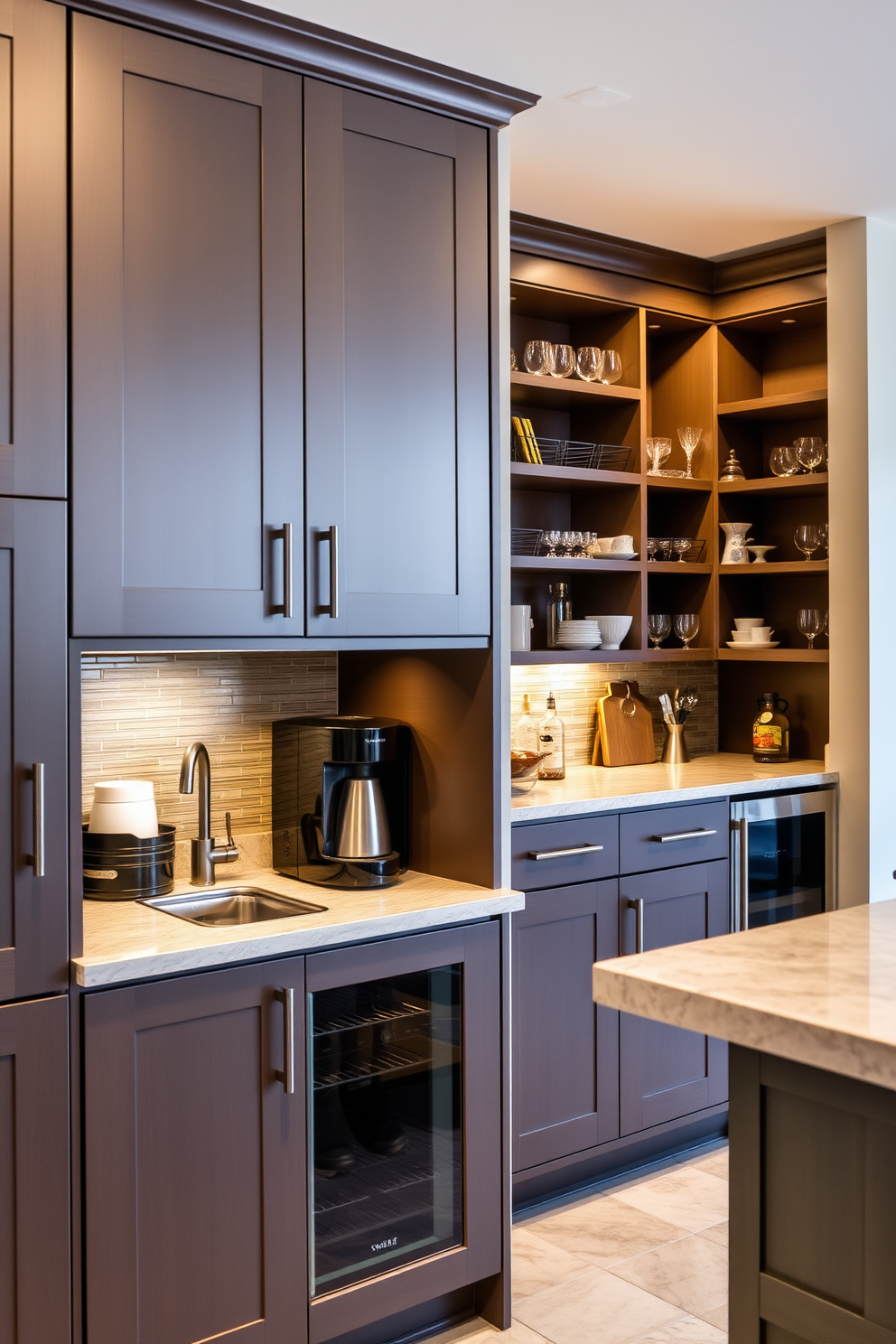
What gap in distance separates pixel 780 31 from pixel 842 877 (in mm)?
2358

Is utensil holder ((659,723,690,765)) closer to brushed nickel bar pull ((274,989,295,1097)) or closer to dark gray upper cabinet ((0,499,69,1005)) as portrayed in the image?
brushed nickel bar pull ((274,989,295,1097))

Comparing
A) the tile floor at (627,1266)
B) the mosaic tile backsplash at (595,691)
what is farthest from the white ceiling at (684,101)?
the tile floor at (627,1266)

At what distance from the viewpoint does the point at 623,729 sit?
3975 mm

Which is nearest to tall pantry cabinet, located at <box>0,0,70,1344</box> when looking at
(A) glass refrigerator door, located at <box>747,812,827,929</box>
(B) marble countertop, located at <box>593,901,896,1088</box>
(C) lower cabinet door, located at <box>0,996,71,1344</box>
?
(C) lower cabinet door, located at <box>0,996,71,1344</box>

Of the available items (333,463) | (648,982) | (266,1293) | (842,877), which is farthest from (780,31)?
(266,1293)

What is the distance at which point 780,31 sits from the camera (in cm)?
243

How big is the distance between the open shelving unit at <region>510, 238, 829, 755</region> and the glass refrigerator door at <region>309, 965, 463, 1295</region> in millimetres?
1284

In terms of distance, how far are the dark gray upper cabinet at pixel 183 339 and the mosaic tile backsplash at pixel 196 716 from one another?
1.90 ft

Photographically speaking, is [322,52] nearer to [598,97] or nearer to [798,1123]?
[598,97]

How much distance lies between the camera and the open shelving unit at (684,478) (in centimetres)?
369

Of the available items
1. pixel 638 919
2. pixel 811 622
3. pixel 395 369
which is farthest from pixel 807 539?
pixel 395 369

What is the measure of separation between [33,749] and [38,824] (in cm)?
12

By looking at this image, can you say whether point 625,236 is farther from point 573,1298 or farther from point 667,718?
point 573,1298

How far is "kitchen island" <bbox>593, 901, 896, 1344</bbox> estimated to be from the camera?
1316 millimetres
